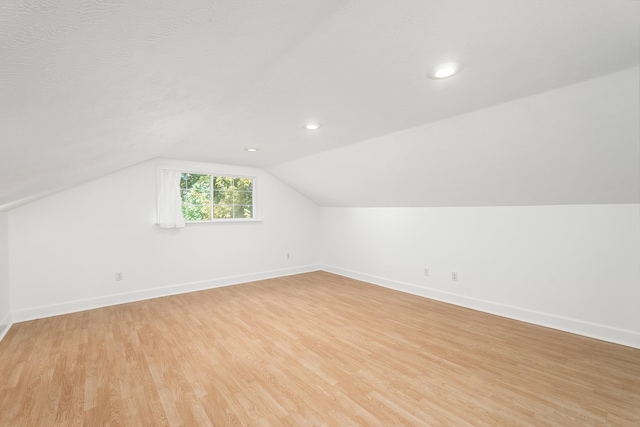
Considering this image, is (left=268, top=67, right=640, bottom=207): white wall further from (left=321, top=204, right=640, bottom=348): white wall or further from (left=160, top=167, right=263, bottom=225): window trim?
(left=160, top=167, right=263, bottom=225): window trim

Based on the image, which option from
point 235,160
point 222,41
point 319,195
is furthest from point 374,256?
point 222,41

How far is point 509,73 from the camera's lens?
1.75 meters

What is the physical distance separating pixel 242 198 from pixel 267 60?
4.04 meters

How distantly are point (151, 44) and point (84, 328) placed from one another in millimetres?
3588

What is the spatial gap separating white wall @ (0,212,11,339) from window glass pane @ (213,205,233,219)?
7.98 ft

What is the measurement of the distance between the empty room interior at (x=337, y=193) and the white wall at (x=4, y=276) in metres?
0.04

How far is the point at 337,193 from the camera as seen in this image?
5070 millimetres

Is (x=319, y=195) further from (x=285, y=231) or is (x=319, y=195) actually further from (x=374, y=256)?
(x=374, y=256)

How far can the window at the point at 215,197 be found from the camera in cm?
466

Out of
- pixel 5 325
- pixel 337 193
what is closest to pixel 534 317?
pixel 337 193

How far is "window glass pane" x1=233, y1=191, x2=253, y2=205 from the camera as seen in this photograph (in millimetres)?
5205

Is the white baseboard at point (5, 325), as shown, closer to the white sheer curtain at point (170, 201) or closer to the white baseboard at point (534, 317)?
the white sheer curtain at point (170, 201)

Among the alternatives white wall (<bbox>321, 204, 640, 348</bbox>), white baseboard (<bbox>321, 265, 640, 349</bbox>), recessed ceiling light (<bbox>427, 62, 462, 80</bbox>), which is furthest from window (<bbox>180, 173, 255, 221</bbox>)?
recessed ceiling light (<bbox>427, 62, 462, 80</bbox>)

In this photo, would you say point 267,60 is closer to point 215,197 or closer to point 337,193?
point 337,193
